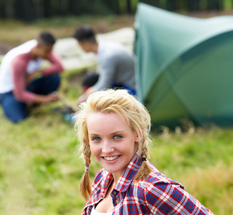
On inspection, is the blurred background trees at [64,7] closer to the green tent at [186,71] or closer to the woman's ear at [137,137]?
the green tent at [186,71]

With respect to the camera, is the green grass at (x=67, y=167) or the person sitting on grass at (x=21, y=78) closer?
the green grass at (x=67, y=167)

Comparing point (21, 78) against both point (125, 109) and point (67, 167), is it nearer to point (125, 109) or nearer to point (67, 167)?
point (67, 167)

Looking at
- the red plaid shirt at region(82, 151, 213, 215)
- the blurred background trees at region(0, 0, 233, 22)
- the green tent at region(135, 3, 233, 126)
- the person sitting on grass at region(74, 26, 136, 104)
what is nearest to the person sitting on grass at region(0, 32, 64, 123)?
the person sitting on grass at region(74, 26, 136, 104)

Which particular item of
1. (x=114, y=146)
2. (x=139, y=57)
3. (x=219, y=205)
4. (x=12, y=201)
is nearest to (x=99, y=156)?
(x=114, y=146)

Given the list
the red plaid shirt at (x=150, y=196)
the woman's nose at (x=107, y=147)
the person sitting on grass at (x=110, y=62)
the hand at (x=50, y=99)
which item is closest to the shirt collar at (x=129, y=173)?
the red plaid shirt at (x=150, y=196)

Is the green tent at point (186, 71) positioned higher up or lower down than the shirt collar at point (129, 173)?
lower down

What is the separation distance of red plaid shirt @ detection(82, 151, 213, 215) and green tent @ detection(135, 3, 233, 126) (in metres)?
3.23

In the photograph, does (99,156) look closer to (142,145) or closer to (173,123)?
(142,145)

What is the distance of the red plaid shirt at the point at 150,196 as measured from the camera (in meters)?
1.38

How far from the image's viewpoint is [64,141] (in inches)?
190

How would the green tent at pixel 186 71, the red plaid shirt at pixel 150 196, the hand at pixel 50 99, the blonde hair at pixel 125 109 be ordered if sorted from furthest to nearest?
1. the hand at pixel 50 99
2. the green tent at pixel 186 71
3. the blonde hair at pixel 125 109
4. the red plaid shirt at pixel 150 196

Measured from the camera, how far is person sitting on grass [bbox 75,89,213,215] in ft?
4.55

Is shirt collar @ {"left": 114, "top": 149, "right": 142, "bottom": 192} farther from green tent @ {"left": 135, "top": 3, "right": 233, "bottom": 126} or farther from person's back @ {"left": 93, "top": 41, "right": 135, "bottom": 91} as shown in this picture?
person's back @ {"left": 93, "top": 41, "right": 135, "bottom": 91}

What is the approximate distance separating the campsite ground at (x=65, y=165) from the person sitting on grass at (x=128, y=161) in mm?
1492
